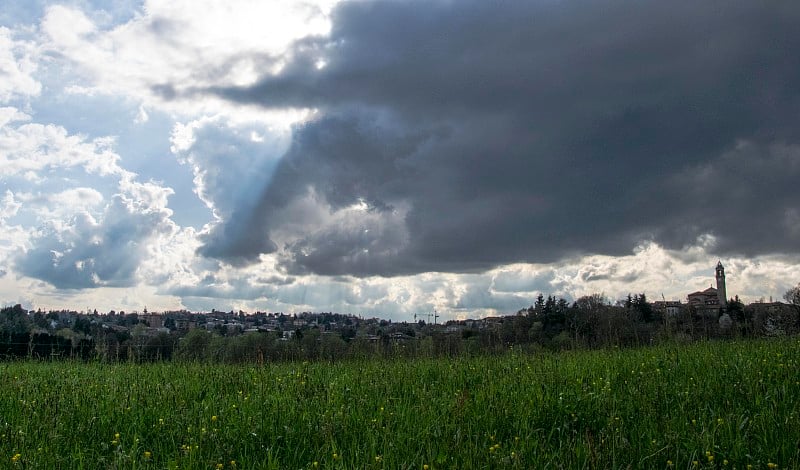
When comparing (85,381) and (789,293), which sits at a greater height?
(789,293)

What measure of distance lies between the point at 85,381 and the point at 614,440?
874 cm

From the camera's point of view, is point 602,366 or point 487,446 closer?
point 487,446

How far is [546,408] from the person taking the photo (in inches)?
305

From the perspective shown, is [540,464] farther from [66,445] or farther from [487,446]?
[66,445]

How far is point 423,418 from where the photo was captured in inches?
292

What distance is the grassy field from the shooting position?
604 cm

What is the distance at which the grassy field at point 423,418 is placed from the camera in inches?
238

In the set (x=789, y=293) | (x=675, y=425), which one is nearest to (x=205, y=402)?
(x=675, y=425)

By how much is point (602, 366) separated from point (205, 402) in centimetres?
656

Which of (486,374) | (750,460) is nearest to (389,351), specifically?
(486,374)

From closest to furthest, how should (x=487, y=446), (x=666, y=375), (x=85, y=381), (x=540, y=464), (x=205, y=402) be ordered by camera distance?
(x=540, y=464), (x=487, y=446), (x=205, y=402), (x=666, y=375), (x=85, y=381)

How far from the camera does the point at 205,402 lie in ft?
27.4

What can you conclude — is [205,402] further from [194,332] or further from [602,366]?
[194,332]

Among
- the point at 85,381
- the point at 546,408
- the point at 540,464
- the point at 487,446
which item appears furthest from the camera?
the point at 85,381
